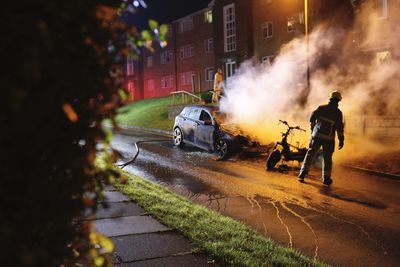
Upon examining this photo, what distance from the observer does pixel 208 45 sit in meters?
41.7

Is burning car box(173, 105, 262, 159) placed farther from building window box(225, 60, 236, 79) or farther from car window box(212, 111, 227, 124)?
building window box(225, 60, 236, 79)

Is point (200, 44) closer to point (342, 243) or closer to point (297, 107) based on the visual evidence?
Answer: point (297, 107)

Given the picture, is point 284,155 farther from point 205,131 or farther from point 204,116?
point 204,116

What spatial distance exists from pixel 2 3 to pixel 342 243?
551 cm

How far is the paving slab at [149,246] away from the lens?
15.6ft

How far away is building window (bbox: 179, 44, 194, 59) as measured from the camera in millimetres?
44031

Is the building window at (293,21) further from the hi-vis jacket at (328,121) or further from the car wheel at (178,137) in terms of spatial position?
the hi-vis jacket at (328,121)

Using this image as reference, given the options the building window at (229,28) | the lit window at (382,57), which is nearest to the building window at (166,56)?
the building window at (229,28)

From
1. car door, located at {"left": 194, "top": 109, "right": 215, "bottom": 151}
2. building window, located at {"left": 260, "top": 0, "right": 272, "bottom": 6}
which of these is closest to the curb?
car door, located at {"left": 194, "top": 109, "right": 215, "bottom": 151}

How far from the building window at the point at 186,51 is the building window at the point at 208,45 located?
2225 mm

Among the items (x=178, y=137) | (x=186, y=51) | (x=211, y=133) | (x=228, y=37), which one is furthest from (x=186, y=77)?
(x=211, y=133)

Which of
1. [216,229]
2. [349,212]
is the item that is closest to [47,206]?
[216,229]

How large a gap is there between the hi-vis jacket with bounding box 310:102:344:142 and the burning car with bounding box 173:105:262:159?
332 centimetres

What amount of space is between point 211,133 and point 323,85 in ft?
35.6
